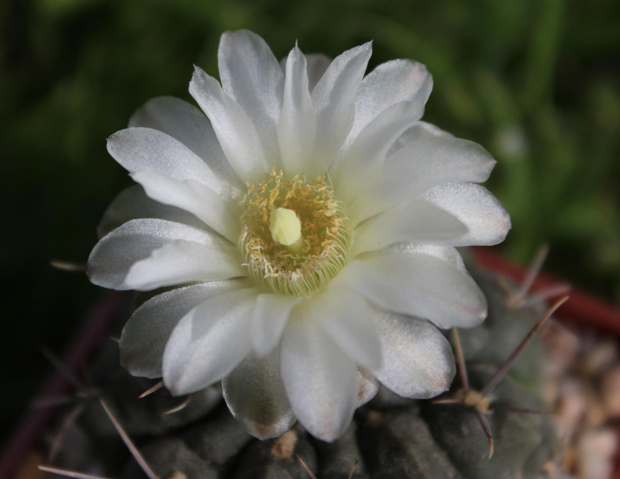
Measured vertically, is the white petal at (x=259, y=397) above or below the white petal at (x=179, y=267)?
below

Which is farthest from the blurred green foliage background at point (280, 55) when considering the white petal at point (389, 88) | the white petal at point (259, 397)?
the white petal at point (259, 397)

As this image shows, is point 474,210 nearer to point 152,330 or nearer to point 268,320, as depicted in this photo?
point 268,320

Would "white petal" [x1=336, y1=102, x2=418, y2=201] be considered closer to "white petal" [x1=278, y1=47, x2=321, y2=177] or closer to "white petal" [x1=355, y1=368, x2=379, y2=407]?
"white petal" [x1=278, y1=47, x2=321, y2=177]

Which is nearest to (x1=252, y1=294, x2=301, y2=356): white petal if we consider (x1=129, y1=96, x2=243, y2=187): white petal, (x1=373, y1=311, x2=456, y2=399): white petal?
(x1=373, y1=311, x2=456, y2=399): white petal

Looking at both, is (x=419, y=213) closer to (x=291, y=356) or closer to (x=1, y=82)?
(x=291, y=356)

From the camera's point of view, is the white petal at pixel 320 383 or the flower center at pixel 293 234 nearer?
the white petal at pixel 320 383

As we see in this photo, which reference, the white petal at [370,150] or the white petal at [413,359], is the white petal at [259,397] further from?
the white petal at [370,150]
